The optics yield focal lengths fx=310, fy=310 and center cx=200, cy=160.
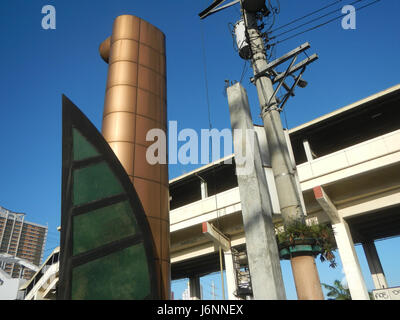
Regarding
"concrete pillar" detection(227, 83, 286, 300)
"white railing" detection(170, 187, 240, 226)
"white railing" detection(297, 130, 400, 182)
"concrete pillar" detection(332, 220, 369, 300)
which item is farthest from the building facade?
"concrete pillar" detection(227, 83, 286, 300)

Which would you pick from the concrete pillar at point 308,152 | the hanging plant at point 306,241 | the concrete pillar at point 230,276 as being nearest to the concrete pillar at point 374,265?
the concrete pillar at point 230,276

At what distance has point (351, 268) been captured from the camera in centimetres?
1661

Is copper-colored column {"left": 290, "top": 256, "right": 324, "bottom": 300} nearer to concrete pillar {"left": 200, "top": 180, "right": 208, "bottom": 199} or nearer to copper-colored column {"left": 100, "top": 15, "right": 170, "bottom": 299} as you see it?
copper-colored column {"left": 100, "top": 15, "right": 170, "bottom": 299}

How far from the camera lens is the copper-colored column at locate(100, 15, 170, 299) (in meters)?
11.5

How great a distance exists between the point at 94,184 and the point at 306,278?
238 inches

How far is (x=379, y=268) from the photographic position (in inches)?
993

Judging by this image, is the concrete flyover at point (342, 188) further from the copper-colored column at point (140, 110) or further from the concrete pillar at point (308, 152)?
the copper-colored column at point (140, 110)

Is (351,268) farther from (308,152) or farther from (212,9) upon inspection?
(212,9)

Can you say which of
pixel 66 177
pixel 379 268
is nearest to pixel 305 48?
pixel 66 177

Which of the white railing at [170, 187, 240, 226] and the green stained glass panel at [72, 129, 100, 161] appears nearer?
the green stained glass panel at [72, 129, 100, 161]

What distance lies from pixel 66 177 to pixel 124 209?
1.72 metres

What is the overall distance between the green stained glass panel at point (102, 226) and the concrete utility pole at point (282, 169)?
14.5ft

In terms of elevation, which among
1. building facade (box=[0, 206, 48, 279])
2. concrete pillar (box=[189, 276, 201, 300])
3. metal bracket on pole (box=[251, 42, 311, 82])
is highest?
building facade (box=[0, 206, 48, 279])
